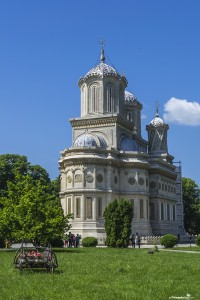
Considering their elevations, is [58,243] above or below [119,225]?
below

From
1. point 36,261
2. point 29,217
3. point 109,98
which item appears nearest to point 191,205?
point 109,98

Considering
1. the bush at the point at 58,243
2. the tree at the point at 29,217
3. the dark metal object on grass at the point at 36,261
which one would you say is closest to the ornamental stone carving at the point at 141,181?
the bush at the point at 58,243

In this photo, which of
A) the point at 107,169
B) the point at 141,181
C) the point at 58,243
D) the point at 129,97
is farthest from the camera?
the point at 129,97

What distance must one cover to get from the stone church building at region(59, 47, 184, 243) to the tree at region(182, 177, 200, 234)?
34.2 feet

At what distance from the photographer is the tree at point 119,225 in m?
36.4

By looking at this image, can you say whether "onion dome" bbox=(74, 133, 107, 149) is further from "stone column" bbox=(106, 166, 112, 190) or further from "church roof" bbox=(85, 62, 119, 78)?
"church roof" bbox=(85, 62, 119, 78)

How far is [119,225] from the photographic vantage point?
A: 121ft

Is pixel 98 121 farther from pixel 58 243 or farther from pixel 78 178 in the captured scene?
pixel 58 243

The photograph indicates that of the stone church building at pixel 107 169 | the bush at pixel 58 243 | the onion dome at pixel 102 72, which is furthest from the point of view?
the onion dome at pixel 102 72

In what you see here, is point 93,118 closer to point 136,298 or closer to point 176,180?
point 176,180

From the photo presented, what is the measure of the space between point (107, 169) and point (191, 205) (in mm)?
29838

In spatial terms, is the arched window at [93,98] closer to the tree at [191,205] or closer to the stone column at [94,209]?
the stone column at [94,209]

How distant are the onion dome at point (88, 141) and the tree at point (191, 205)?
28.5m

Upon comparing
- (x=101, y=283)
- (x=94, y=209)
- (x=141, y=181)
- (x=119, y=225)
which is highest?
(x=141, y=181)
